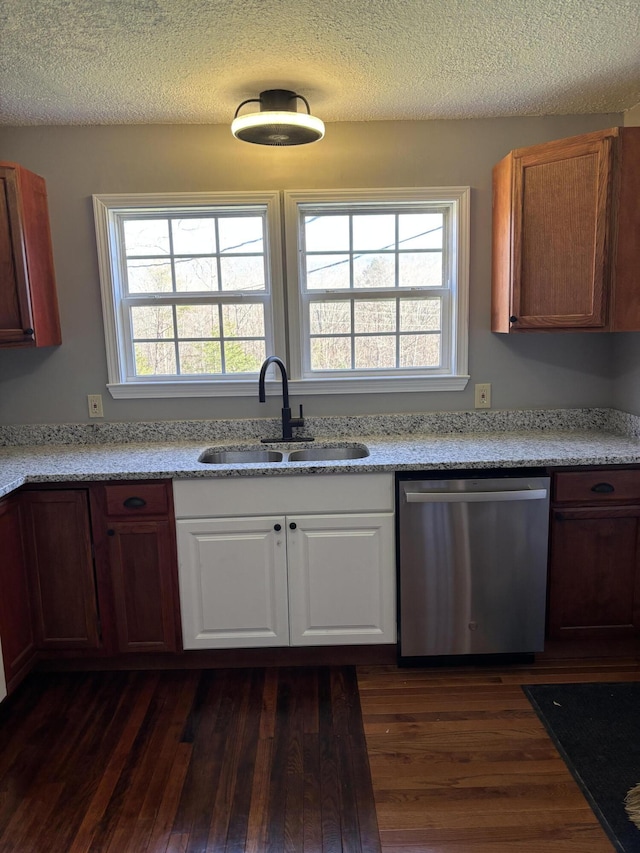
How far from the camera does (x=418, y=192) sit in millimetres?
2750

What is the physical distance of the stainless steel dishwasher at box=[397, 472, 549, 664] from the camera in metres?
2.33

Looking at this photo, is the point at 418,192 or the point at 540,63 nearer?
the point at 540,63

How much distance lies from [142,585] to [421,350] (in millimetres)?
1706

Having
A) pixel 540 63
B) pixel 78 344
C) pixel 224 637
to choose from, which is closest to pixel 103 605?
pixel 224 637

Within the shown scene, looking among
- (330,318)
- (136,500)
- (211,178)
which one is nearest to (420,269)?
(330,318)

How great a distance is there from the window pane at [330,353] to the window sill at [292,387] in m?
0.11

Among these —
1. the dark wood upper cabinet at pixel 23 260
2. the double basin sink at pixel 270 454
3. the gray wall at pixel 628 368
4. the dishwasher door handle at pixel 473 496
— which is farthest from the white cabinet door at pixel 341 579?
the dark wood upper cabinet at pixel 23 260

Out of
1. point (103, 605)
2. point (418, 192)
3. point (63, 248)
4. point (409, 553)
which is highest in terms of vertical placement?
point (418, 192)

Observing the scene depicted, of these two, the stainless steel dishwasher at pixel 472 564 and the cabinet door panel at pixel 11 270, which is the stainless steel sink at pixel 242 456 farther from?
the cabinet door panel at pixel 11 270

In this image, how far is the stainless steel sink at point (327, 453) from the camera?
2758mm


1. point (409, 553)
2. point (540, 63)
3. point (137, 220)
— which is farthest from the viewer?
point (137, 220)

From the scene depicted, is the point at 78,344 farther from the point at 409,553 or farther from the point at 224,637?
the point at 409,553

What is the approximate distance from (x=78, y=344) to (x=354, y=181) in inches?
60.3

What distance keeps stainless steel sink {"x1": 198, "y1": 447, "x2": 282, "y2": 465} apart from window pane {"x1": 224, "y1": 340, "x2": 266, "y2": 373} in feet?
1.43
